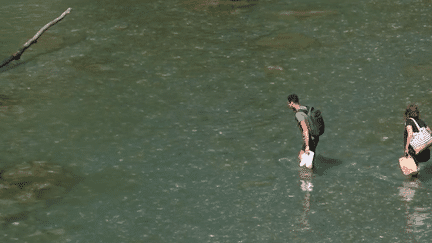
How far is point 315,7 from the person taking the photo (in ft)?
88.3

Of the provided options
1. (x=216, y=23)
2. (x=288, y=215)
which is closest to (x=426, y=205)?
(x=288, y=215)

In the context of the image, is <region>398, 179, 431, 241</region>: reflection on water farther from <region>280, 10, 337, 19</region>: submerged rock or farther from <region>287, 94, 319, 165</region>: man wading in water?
<region>280, 10, 337, 19</region>: submerged rock

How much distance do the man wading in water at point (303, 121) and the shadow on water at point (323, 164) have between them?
888 millimetres

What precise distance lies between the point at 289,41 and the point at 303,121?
1052 cm

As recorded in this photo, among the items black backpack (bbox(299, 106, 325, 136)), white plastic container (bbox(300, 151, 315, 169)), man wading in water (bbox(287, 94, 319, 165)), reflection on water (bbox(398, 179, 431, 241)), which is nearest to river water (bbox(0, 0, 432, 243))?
reflection on water (bbox(398, 179, 431, 241))

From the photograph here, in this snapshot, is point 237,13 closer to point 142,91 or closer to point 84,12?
point 84,12

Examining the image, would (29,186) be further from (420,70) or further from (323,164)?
(420,70)

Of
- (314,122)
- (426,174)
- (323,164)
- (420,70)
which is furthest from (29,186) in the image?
(420,70)

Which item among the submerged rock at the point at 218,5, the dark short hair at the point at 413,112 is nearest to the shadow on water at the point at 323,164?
the dark short hair at the point at 413,112

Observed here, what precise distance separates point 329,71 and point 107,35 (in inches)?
352

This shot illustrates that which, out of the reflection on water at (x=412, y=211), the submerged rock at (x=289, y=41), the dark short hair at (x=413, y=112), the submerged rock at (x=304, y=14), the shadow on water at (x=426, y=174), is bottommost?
the reflection on water at (x=412, y=211)

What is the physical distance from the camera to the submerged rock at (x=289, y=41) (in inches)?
904

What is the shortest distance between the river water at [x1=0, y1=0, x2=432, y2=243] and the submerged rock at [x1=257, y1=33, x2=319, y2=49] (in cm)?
7

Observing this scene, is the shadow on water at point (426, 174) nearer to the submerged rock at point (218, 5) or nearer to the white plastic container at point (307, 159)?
the white plastic container at point (307, 159)
